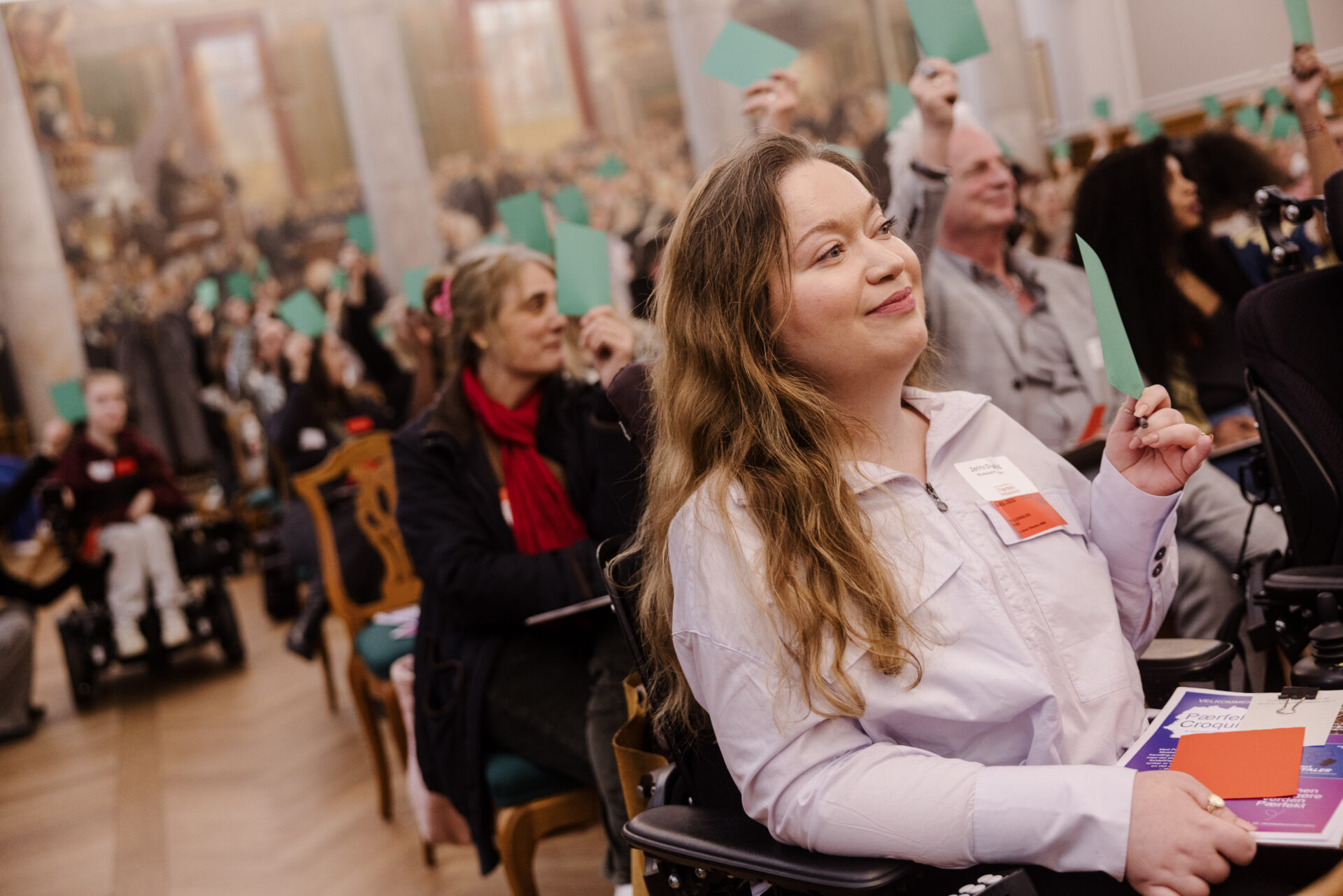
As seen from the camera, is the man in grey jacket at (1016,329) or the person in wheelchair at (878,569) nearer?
the person in wheelchair at (878,569)

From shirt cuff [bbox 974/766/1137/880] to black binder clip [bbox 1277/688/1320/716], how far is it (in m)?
0.26

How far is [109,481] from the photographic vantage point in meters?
5.95

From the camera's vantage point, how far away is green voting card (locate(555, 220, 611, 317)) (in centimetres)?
221

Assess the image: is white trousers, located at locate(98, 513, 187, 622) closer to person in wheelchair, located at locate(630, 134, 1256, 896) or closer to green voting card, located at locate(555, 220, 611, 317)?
green voting card, located at locate(555, 220, 611, 317)

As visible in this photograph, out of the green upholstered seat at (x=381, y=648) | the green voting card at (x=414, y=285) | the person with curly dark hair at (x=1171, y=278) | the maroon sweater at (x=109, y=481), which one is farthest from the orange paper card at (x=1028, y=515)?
the maroon sweater at (x=109, y=481)

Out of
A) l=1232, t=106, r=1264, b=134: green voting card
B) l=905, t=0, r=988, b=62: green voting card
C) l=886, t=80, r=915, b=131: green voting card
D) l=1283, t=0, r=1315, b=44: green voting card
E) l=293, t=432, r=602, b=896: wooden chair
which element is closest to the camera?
l=905, t=0, r=988, b=62: green voting card

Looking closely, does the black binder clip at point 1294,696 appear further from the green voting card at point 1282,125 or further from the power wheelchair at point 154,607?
the power wheelchair at point 154,607

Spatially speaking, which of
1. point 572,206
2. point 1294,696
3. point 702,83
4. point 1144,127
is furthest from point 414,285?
point 702,83

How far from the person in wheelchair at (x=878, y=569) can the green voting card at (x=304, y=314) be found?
3.71 meters

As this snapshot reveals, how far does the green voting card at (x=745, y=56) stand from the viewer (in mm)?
2590

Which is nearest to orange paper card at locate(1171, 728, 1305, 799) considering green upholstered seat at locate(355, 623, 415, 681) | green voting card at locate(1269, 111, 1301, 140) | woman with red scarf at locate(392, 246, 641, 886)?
woman with red scarf at locate(392, 246, 641, 886)

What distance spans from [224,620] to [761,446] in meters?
5.26

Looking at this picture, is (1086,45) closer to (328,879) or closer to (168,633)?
(168,633)

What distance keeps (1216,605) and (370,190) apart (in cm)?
1045
